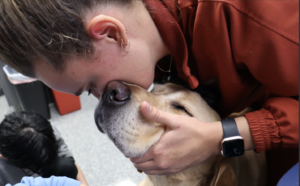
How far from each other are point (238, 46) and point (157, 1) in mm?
287

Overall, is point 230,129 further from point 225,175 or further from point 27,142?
point 27,142

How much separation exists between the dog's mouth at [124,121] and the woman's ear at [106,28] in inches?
5.2

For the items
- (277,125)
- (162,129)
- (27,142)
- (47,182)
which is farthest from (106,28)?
(27,142)

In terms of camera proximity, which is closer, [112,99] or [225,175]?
[112,99]

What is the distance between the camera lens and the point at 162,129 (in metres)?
0.73

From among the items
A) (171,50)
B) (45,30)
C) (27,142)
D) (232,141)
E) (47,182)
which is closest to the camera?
(45,30)

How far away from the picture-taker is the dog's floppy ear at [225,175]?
0.78 metres

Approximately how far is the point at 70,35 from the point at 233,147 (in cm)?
55

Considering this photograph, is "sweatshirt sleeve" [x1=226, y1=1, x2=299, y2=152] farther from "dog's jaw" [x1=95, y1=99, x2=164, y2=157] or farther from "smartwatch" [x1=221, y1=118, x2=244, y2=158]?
"dog's jaw" [x1=95, y1=99, x2=164, y2=157]

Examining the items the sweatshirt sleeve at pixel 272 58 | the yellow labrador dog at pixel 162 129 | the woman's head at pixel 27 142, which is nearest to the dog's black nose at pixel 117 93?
the yellow labrador dog at pixel 162 129

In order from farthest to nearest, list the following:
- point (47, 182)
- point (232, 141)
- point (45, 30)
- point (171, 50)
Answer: point (47, 182), point (171, 50), point (232, 141), point (45, 30)

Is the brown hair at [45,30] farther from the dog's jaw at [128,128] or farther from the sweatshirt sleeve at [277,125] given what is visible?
the sweatshirt sleeve at [277,125]

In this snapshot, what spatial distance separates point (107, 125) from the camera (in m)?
0.67

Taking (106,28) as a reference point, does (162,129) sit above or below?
below
